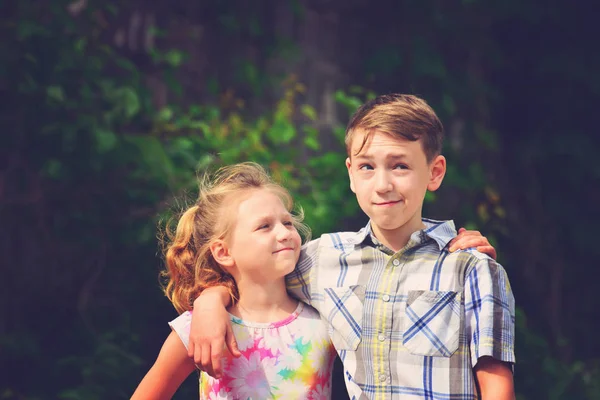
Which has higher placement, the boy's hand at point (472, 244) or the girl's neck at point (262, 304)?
the boy's hand at point (472, 244)

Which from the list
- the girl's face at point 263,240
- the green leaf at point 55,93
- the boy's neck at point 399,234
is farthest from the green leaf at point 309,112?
the boy's neck at point 399,234

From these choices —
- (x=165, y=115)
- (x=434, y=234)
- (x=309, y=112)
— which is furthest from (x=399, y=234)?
(x=309, y=112)

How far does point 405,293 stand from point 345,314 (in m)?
0.18

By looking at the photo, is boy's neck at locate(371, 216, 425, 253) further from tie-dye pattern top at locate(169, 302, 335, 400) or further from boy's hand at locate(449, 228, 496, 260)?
tie-dye pattern top at locate(169, 302, 335, 400)

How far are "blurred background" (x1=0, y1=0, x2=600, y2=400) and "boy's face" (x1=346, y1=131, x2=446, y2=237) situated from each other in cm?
84

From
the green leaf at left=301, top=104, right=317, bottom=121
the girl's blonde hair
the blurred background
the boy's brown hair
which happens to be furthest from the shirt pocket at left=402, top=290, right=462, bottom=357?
the green leaf at left=301, top=104, right=317, bottom=121

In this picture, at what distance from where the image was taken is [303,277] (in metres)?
2.62

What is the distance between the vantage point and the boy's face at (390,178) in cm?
239

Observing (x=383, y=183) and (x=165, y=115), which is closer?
(x=383, y=183)

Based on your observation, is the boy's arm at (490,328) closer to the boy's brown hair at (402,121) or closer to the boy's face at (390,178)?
the boy's face at (390,178)

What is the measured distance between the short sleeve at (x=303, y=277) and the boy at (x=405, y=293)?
0.02m

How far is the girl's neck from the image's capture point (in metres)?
2.56

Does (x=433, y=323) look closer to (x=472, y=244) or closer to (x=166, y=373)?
(x=472, y=244)

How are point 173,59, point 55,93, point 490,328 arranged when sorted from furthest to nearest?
point 173,59 → point 55,93 → point 490,328
